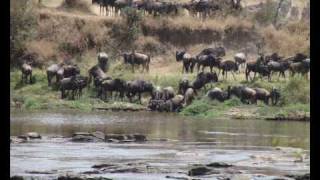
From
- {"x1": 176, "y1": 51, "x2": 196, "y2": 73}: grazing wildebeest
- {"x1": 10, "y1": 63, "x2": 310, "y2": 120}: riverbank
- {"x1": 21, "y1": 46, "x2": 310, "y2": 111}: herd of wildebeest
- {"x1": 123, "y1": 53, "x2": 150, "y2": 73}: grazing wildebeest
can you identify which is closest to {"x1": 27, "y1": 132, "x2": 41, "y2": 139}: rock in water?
{"x1": 10, "y1": 63, "x2": 310, "y2": 120}: riverbank

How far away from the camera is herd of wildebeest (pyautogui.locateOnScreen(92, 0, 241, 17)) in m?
12.8

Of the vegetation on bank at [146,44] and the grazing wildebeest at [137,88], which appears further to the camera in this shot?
the grazing wildebeest at [137,88]

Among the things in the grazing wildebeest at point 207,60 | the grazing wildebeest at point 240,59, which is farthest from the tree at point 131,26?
the grazing wildebeest at point 240,59

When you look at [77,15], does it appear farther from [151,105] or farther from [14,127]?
[14,127]

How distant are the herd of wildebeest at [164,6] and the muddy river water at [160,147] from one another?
8.00 ft

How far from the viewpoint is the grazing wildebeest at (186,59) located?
12.1m

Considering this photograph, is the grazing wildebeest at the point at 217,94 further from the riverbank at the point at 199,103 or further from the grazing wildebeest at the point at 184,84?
the grazing wildebeest at the point at 184,84

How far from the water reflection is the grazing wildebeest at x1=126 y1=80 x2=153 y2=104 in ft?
1.61

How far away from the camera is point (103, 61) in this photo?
12.1m

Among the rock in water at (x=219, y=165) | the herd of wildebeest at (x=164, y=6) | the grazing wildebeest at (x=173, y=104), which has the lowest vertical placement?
the rock in water at (x=219, y=165)

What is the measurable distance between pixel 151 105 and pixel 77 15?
3.04m

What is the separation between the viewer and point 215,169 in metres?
9.30
